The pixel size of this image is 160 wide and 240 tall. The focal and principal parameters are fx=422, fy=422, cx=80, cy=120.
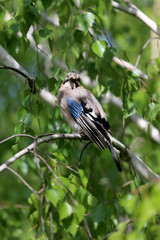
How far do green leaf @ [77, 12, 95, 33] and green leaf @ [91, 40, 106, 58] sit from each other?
30 centimetres

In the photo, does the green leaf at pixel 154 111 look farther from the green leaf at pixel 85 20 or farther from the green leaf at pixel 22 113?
the green leaf at pixel 22 113

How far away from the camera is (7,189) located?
1102 centimetres

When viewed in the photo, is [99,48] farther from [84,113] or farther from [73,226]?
[73,226]

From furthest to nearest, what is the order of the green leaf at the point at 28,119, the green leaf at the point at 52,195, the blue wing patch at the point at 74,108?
the blue wing patch at the point at 74,108
the green leaf at the point at 28,119
the green leaf at the point at 52,195

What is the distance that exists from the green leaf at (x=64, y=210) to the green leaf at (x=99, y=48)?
5.05 feet

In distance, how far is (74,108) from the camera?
5.63 meters

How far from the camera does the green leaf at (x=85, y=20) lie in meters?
3.75

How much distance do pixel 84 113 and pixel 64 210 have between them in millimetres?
2494

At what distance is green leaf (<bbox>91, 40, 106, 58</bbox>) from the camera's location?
13.2 ft

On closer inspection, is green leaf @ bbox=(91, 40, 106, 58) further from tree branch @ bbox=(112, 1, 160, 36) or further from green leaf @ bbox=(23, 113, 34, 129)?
tree branch @ bbox=(112, 1, 160, 36)

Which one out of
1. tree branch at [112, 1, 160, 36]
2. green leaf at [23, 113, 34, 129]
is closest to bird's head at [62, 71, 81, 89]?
tree branch at [112, 1, 160, 36]

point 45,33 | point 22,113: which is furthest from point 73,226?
point 45,33

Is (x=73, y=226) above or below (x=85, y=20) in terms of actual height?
below

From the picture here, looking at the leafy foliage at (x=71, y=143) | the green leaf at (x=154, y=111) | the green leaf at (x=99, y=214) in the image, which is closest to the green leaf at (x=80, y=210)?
the leafy foliage at (x=71, y=143)
